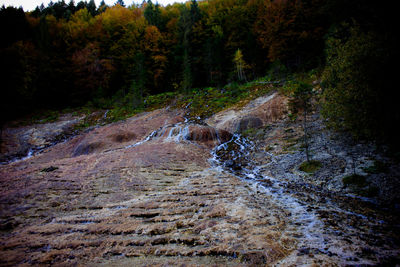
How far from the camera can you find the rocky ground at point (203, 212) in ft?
12.2

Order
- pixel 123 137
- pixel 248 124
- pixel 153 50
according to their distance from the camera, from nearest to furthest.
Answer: pixel 123 137 → pixel 248 124 → pixel 153 50

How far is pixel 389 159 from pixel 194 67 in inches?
1499

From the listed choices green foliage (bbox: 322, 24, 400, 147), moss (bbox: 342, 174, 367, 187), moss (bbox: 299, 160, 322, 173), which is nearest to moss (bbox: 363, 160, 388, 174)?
moss (bbox: 342, 174, 367, 187)

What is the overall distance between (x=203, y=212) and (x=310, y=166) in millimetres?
7645

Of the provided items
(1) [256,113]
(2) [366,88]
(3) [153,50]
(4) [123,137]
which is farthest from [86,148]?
(3) [153,50]

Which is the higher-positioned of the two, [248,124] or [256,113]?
[256,113]

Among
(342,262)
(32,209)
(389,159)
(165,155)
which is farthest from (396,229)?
(165,155)

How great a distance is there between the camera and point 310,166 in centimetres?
1046

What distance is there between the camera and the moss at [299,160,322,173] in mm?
10164

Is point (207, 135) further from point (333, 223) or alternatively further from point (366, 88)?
point (333, 223)

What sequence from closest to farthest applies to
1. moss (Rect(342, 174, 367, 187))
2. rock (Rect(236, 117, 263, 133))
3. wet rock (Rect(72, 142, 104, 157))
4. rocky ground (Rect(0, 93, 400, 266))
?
1. rocky ground (Rect(0, 93, 400, 266))
2. moss (Rect(342, 174, 367, 187))
3. wet rock (Rect(72, 142, 104, 157))
4. rock (Rect(236, 117, 263, 133))

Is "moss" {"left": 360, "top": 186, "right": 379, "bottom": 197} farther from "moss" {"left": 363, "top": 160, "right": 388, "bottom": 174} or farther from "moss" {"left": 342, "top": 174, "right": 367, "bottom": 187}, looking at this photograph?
"moss" {"left": 363, "top": 160, "right": 388, "bottom": 174}

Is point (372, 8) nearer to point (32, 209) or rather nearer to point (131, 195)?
point (131, 195)

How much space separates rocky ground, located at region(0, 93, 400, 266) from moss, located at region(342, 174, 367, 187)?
0.19 metres
